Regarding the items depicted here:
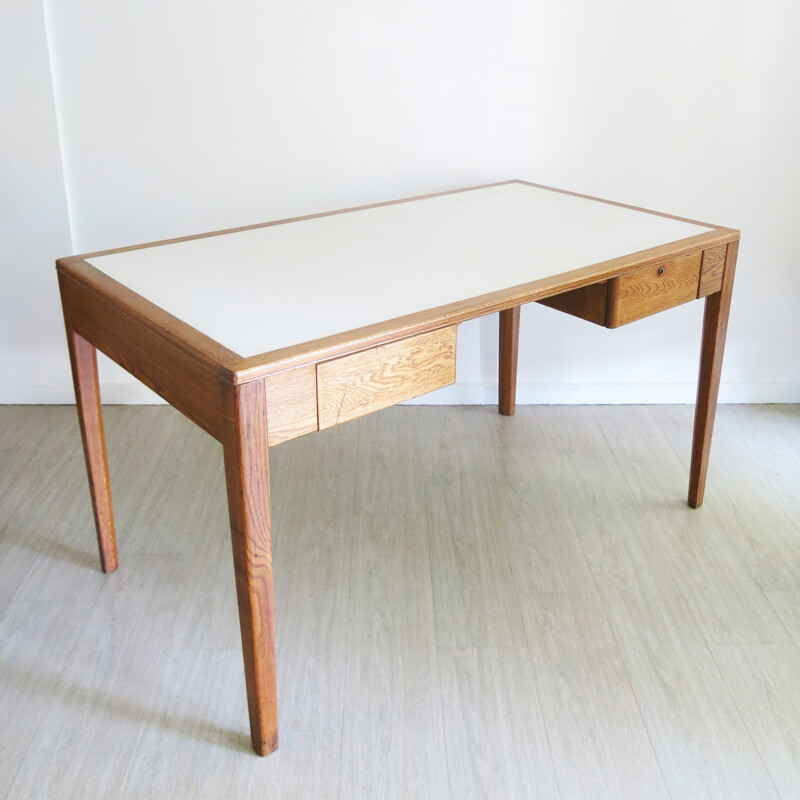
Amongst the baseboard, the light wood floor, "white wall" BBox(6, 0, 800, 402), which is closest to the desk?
the light wood floor

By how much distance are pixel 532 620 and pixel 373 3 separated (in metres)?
1.62

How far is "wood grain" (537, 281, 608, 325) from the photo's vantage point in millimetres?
2014

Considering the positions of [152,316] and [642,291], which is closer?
[152,316]

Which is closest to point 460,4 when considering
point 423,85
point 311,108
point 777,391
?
point 423,85

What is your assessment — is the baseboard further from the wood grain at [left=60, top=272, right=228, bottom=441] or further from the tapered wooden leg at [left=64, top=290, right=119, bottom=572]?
the wood grain at [left=60, top=272, right=228, bottom=441]

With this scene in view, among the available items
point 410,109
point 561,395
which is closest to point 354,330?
point 410,109

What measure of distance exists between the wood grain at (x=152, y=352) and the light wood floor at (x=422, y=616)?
586 mm

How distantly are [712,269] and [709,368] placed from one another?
0.25m

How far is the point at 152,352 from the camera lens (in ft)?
5.39

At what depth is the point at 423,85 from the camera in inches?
104

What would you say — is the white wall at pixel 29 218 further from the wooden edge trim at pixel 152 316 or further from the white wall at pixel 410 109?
the wooden edge trim at pixel 152 316

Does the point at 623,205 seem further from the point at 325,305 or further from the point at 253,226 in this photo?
the point at 325,305

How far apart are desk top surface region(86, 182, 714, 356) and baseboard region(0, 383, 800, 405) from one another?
73 cm

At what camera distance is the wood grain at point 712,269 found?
6.98ft
